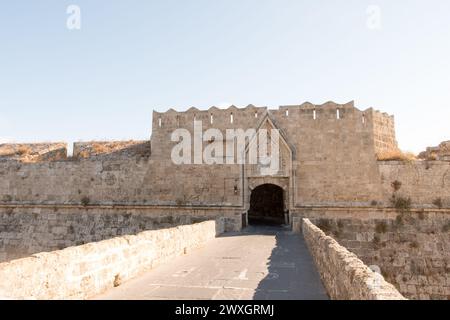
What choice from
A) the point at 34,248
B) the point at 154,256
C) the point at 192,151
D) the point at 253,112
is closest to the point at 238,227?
the point at 192,151

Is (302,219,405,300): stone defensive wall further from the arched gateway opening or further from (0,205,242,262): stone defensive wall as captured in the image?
the arched gateway opening

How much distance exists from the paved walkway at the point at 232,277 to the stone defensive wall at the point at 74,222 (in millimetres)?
6627

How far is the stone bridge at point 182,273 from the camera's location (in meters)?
3.98

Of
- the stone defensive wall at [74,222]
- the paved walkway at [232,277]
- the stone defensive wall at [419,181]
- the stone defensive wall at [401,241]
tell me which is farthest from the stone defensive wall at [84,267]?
the stone defensive wall at [419,181]

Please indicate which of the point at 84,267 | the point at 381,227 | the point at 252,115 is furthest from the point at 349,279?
the point at 252,115

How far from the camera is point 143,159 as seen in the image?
17.7m

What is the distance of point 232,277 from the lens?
6715mm

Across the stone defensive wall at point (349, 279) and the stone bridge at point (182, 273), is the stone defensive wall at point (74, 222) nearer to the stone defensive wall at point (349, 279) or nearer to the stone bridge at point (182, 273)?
the stone bridge at point (182, 273)

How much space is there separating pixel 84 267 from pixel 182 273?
94.6 inches

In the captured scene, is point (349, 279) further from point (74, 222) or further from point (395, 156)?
point (74, 222)

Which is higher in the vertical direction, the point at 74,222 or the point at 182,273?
the point at 182,273

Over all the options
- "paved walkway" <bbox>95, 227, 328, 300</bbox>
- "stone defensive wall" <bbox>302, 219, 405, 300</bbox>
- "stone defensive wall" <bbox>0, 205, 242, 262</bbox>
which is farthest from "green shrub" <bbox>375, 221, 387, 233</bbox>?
"stone defensive wall" <bbox>302, 219, 405, 300</bbox>

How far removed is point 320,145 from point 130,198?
32.4 feet

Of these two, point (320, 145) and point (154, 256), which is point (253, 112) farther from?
point (154, 256)
